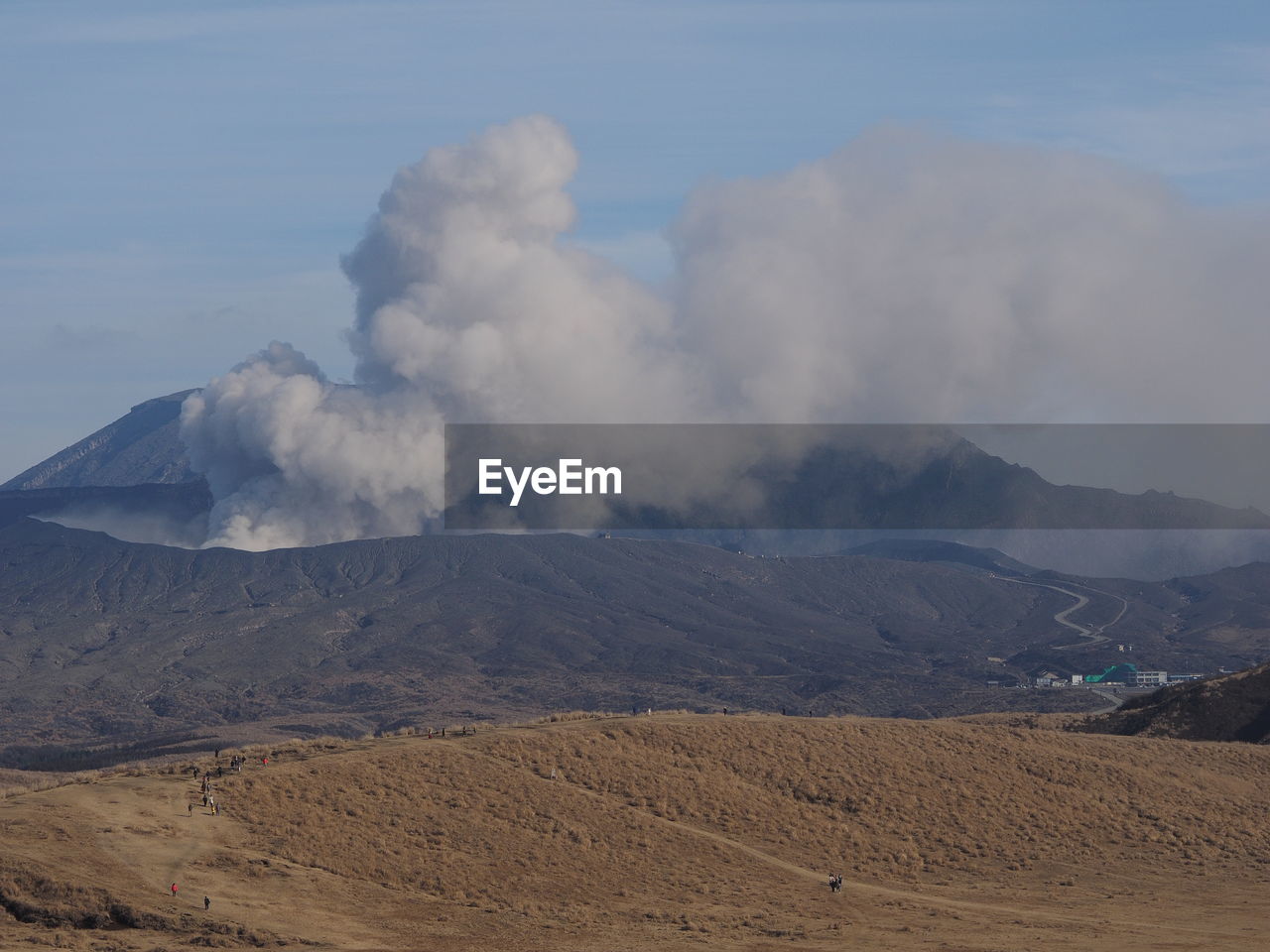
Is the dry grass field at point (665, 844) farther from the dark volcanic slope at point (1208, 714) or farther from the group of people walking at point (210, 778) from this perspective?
the dark volcanic slope at point (1208, 714)

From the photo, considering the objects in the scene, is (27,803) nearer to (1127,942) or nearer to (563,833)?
(563,833)

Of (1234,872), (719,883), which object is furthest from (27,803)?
(1234,872)

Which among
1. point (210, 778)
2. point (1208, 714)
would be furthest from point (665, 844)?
point (1208, 714)

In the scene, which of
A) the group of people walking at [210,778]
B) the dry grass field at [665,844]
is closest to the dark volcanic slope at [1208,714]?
the dry grass field at [665,844]

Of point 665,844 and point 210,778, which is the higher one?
point 210,778

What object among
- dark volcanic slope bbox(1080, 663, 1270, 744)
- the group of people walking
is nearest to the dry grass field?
the group of people walking

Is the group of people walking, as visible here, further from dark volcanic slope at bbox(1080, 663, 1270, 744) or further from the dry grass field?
dark volcanic slope at bbox(1080, 663, 1270, 744)

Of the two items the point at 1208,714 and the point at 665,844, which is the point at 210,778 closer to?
the point at 665,844
